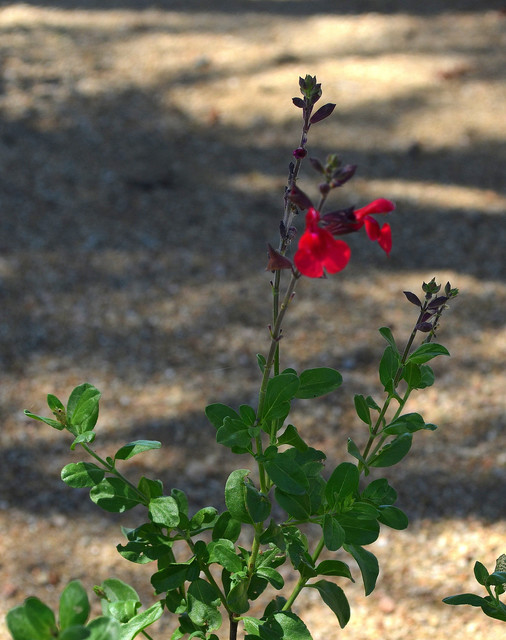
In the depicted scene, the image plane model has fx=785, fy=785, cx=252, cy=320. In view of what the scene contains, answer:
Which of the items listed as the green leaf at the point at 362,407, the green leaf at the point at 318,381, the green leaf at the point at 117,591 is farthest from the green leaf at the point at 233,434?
the green leaf at the point at 117,591

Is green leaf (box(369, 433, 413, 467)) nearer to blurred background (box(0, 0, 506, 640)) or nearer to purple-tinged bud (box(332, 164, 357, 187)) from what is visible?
purple-tinged bud (box(332, 164, 357, 187))

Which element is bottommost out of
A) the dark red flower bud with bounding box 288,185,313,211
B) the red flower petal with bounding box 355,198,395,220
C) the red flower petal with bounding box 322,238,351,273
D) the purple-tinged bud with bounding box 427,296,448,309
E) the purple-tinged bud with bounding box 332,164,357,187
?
the purple-tinged bud with bounding box 427,296,448,309

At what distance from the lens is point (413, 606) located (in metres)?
2.22

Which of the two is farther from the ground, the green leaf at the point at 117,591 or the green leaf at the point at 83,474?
the green leaf at the point at 83,474

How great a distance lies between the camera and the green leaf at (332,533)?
1098 mm

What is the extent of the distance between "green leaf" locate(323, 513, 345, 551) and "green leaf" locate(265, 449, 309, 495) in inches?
2.4

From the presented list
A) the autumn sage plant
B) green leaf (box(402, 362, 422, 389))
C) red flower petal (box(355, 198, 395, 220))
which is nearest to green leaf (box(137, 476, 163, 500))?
the autumn sage plant

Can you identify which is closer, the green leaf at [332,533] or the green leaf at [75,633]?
the green leaf at [75,633]

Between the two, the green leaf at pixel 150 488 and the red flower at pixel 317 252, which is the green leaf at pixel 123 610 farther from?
the red flower at pixel 317 252

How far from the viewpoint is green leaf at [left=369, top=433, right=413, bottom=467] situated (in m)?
1.24

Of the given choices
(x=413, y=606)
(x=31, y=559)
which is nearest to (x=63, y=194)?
(x=31, y=559)

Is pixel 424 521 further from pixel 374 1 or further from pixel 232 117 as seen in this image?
pixel 374 1

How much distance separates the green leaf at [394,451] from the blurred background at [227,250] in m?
1.07

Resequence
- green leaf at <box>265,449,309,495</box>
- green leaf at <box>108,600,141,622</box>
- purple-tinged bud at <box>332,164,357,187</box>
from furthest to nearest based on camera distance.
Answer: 1. green leaf at <box>108,600,141,622</box>
2. green leaf at <box>265,449,309,495</box>
3. purple-tinged bud at <box>332,164,357,187</box>
